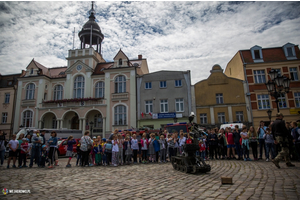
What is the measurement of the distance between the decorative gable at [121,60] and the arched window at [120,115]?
21.6 ft

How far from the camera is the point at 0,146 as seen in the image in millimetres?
11156

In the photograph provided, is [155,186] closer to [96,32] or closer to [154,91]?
[154,91]

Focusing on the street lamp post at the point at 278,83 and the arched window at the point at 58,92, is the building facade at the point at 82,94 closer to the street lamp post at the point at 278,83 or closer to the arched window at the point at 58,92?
the arched window at the point at 58,92

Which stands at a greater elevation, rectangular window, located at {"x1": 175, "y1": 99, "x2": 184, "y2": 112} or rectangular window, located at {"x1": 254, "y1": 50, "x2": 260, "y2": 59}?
rectangular window, located at {"x1": 254, "y1": 50, "x2": 260, "y2": 59}

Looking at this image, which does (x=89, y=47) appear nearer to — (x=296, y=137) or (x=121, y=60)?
(x=121, y=60)

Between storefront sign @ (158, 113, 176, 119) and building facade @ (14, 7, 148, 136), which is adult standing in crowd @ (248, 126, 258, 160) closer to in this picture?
storefront sign @ (158, 113, 176, 119)

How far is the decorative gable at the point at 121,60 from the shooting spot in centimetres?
3162

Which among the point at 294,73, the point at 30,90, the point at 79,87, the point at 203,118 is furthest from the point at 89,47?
the point at 294,73

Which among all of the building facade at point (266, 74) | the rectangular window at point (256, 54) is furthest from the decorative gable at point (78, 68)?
the rectangular window at point (256, 54)

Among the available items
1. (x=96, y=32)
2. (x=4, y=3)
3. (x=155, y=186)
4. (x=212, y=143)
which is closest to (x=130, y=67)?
(x=96, y=32)

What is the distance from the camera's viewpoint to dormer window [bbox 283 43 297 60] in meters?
27.9


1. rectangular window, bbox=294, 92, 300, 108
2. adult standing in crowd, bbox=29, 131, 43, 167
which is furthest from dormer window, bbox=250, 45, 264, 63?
adult standing in crowd, bbox=29, 131, 43, 167

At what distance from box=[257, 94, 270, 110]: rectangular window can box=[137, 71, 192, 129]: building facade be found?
8761 millimetres

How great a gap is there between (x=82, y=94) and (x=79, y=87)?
49.8 inches
